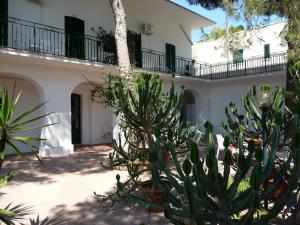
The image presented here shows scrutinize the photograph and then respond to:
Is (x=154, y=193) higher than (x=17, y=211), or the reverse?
(x=154, y=193)

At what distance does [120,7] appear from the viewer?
10.8 metres

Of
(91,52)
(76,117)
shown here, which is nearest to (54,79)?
(91,52)

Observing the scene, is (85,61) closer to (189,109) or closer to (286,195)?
(189,109)

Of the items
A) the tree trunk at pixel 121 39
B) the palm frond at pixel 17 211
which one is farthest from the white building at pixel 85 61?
the palm frond at pixel 17 211

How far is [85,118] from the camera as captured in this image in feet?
54.7

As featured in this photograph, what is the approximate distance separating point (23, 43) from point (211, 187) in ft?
36.0

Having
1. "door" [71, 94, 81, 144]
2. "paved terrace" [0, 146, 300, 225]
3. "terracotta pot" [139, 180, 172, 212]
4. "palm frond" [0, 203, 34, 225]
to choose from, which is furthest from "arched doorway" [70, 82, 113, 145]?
"terracotta pot" [139, 180, 172, 212]

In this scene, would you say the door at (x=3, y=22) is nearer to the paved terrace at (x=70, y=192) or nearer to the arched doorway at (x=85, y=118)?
the paved terrace at (x=70, y=192)

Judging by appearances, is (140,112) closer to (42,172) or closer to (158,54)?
(42,172)

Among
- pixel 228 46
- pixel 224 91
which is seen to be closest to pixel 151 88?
pixel 228 46

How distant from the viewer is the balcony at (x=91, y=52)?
1190 cm

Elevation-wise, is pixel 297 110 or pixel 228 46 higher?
pixel 228 46

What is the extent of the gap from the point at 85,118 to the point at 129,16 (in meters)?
5.46

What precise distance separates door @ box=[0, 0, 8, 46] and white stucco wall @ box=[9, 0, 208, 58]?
231mm
